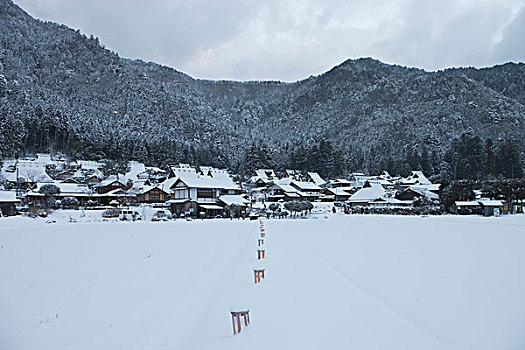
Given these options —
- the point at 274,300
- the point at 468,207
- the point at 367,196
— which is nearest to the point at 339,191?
the point at 367,196

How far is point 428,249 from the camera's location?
12.2 meters

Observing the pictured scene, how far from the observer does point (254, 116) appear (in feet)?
634

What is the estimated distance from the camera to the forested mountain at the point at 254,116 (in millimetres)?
78750

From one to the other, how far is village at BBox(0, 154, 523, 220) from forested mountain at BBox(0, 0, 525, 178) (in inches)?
666

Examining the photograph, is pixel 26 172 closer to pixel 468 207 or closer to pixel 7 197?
pixel 7 197

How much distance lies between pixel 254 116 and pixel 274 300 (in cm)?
18944

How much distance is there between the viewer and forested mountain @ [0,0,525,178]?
7875cm

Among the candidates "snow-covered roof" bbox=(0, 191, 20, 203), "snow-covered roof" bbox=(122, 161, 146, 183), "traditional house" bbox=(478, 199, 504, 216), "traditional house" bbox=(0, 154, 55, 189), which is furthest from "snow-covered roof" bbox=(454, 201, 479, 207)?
"traditional house" bbox=(0, 154, 55, 189)

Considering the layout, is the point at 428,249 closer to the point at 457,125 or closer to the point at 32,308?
the point at 32,308

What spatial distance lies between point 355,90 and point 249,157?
11250cm

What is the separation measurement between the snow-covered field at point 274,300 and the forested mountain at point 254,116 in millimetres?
61510

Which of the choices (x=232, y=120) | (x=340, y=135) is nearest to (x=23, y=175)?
(x=340, y=135)

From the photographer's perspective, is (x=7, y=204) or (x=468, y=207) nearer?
(x=7, y=204)

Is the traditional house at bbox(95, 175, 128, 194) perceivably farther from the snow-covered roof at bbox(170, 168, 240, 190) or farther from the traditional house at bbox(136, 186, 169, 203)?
the snow-covered roof at bbox(170, 168, 240, 190)
